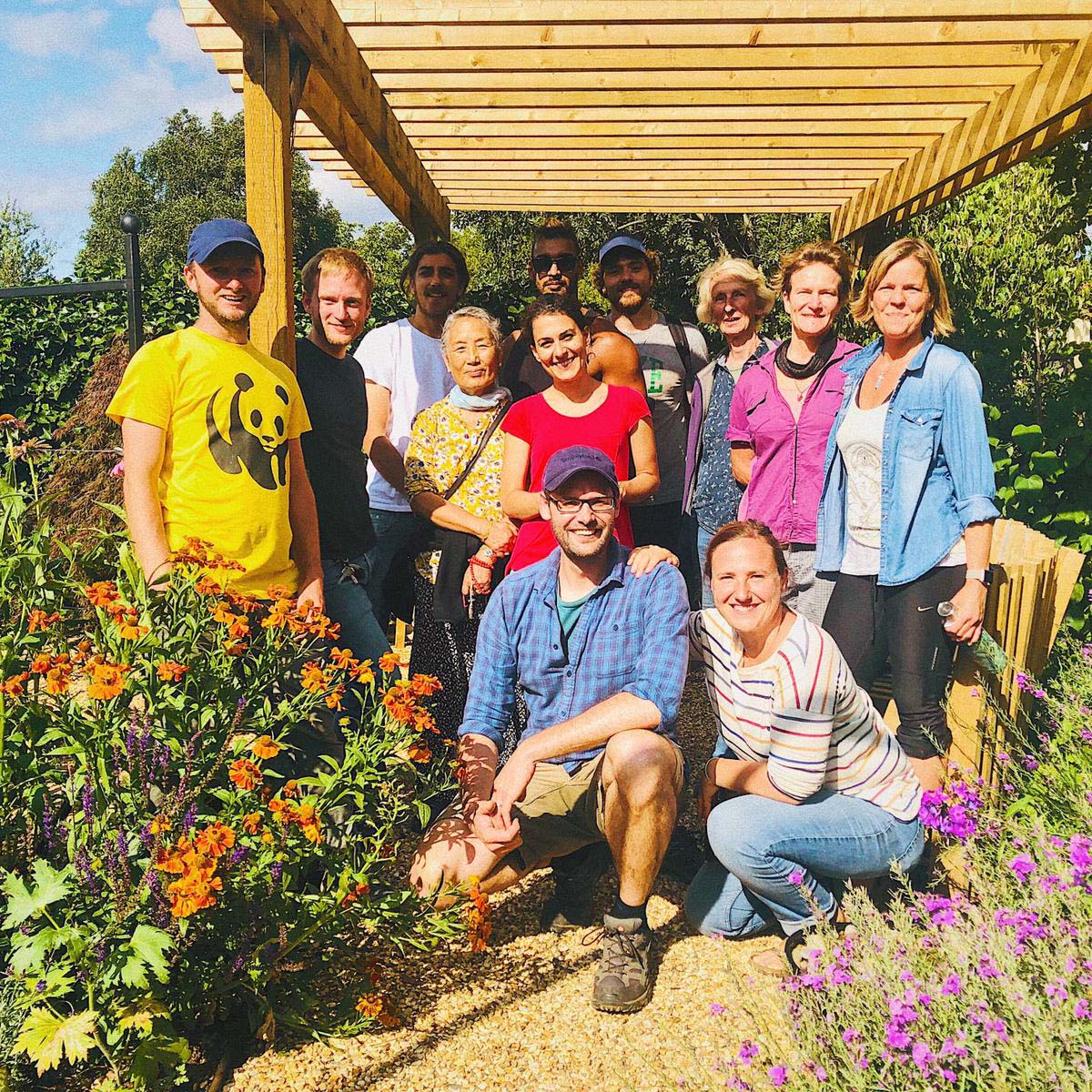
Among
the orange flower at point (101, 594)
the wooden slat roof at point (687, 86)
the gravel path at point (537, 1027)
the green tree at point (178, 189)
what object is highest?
the green tree at point (178, 189)

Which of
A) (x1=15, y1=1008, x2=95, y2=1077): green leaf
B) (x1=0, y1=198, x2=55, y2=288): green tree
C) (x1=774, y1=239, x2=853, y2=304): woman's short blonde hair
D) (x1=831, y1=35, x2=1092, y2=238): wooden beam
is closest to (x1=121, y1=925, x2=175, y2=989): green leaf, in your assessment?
(x1=15, y1=1008, x2=95, y2=1077): green leaf

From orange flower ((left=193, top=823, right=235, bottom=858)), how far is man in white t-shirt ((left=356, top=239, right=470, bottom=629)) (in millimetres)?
1826

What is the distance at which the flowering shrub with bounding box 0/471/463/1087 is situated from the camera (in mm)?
2006

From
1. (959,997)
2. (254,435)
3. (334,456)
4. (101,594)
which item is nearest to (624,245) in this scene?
(334,456)

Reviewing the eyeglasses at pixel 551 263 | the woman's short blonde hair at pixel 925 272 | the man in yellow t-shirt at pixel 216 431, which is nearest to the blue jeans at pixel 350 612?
the man in yellow t-shirt at pixel 216 431

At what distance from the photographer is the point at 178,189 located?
41.9 meters

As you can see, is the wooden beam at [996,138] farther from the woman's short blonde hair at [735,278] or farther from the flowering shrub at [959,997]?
the flowering shrub at [959,997]

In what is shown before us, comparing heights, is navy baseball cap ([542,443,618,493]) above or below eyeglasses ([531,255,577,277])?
below

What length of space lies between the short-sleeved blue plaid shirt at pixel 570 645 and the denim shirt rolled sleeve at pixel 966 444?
97 cm

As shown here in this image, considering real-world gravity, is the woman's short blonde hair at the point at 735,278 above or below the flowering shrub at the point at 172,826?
above

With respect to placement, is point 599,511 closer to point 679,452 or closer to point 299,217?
point 679,452

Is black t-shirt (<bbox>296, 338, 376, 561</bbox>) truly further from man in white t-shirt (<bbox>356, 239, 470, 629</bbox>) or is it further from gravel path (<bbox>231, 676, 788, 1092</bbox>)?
gravel path (<bbox>231, 676, 788, 1092</bbox>)

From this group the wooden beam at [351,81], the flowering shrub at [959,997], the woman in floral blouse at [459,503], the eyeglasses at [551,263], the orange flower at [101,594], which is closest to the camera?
the flowering shrub at [959,997]

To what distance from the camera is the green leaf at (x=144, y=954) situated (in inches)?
76.1
